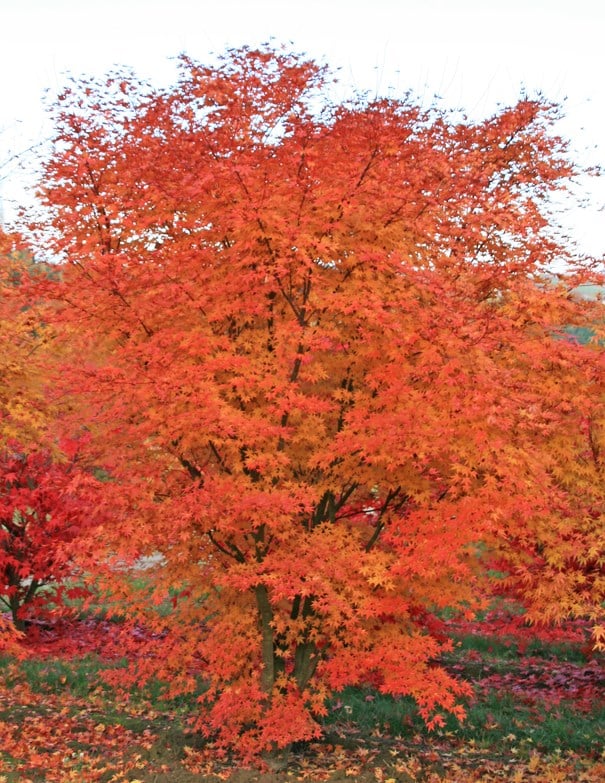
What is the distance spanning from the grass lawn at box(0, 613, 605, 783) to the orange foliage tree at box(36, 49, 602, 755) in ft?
3.24

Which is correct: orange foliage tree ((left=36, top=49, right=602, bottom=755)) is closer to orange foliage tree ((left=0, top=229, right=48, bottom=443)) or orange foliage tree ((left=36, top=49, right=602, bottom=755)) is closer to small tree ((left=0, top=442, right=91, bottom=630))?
orange foliage tree ((left=0, top=229, right=48, bottom=443))

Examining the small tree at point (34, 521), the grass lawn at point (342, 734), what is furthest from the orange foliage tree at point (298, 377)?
the small tree at point (34, 521)

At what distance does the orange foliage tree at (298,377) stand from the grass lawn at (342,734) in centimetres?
99

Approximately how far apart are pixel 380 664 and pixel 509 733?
4.67m

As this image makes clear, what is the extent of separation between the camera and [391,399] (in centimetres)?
949

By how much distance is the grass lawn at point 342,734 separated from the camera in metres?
10.1

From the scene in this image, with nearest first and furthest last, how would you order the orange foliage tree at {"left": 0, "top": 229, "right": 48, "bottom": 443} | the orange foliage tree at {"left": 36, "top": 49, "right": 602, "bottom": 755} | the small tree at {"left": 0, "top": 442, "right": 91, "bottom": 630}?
1. the orange foliage tree at {"left": 36, "top": 49, "right": 602, "bottom": 755}
2. the orange foliage tree at {"left": 0, "top": 229, "right": 48, "bottom": 443}
3. the small tree at {"left": 0, "top": 442, "right": 91, "bottom": 630}

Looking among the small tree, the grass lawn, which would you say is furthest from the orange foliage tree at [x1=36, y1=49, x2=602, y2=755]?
the small tree

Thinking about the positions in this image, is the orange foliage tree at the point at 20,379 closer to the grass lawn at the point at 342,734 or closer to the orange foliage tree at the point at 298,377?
the orange foliage tree at the point at 298,377

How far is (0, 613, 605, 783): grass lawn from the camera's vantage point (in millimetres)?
10133

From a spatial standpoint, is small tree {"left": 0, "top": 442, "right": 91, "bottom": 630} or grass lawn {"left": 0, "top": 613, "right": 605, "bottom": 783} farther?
small tree {"left": 0, "top": 442, "right": 91, "bottom": 630}

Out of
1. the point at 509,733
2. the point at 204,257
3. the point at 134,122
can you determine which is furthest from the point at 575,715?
the point at 134,122

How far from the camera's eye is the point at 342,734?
12539 mm

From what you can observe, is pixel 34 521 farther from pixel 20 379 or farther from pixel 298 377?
pixel 298 377
